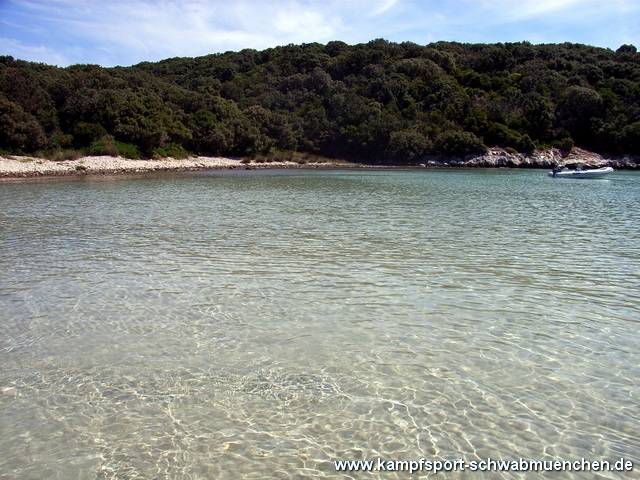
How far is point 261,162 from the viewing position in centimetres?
6900

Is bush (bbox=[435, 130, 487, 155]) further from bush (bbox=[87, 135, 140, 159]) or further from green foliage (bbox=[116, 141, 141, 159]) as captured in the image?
bush (bbox=[87, 135, 140, 159])

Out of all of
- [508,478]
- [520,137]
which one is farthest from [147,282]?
[520,137]

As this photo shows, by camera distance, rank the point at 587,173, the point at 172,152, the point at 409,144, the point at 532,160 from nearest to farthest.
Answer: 1. the point at 587,173
2. the point at 172,152
3. the point at 532,160
4. the point at 409,144

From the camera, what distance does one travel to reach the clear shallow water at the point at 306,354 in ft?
13.7

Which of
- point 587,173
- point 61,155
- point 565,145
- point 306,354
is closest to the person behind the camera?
point 306,354

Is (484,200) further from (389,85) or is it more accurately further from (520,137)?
(389,85)

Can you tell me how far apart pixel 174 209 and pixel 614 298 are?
620 inches

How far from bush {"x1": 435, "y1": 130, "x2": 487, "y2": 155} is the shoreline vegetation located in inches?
36.2

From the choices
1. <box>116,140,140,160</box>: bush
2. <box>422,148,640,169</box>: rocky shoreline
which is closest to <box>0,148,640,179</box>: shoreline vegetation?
<box>422,148,640,169</box>: rocky shoreline

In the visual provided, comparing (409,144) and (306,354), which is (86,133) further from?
(306,354)

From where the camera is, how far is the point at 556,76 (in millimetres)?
83875

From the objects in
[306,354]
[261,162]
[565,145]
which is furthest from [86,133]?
[565,145]

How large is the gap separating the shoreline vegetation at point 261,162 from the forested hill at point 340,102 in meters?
1.69

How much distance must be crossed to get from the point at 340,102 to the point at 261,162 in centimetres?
2064
